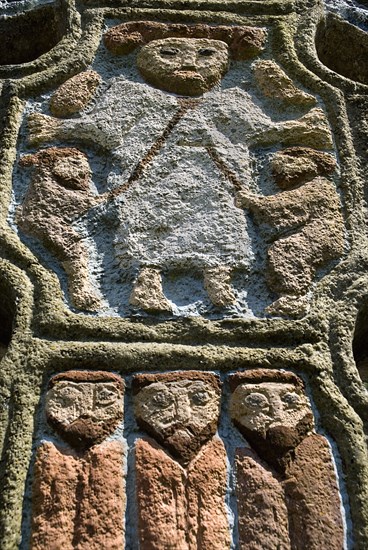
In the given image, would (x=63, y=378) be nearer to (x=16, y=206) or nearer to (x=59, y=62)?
(x=16, y=206)

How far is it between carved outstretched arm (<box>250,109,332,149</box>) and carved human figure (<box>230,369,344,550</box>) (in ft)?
1.85

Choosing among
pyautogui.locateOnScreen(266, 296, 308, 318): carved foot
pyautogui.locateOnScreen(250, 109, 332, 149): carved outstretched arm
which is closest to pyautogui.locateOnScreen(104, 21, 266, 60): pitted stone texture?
pyautogui.locateOnScreen(250, 109, 332, 149): carved outstretched arm

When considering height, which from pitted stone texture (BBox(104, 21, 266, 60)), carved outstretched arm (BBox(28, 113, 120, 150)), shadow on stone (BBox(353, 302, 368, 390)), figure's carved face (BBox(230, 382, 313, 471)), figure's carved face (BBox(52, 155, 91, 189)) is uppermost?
pitted stone texture (BBox(104, 21, 266, 60))

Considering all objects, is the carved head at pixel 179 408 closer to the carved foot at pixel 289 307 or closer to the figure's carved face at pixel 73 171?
the carved foot at pixel 289 307

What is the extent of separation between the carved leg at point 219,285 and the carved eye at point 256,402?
0.19 metres

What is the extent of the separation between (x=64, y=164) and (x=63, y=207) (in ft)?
0.38

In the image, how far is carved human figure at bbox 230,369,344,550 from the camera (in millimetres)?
1125

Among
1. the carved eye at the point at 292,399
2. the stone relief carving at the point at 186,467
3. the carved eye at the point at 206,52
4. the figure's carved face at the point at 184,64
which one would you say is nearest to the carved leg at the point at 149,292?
the stone relief carving at the point at 186,467

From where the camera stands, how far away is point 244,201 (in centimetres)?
152

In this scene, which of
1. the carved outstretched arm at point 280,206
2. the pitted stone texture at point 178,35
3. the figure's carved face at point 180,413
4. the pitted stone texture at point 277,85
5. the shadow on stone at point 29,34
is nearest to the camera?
the figure's carved face at point 180,413

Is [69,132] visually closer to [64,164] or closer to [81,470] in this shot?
[64,164]

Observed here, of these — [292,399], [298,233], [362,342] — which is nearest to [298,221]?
[298,233]

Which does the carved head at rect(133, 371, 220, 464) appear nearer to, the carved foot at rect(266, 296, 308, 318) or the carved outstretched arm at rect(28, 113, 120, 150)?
the carved foot at rect(266, 296, 308, 318)

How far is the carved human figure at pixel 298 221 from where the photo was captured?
140cm
